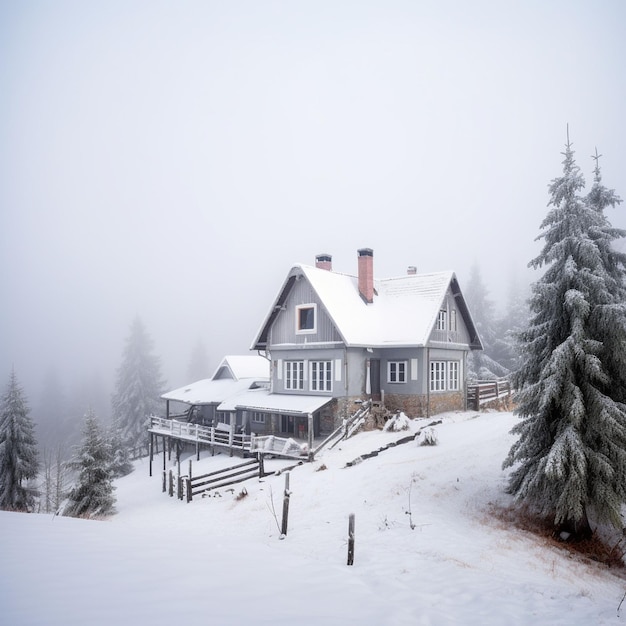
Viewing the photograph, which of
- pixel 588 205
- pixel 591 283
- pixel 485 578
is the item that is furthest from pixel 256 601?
pixel 588 205

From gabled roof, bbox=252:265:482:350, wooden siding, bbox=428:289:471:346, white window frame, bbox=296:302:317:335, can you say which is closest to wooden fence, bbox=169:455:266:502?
gabled roof, bbox=252:265:482:350

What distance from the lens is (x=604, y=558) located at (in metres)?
11.7

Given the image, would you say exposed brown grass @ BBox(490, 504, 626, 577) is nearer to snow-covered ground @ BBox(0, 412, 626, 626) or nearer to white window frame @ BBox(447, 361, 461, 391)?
snow-covered ground @ BBox(0, 412, 626, 626)

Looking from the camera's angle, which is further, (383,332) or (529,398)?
(383,332)

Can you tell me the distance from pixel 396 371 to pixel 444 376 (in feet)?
13.0

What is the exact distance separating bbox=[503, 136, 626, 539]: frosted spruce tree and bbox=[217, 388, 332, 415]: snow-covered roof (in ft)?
48.8

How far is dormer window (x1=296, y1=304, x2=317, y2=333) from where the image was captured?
30.5 metres

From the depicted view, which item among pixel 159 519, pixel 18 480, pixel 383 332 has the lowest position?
pixel 18 480

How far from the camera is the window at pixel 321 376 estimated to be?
29619 millimetres

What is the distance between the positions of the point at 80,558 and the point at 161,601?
2.33 metres

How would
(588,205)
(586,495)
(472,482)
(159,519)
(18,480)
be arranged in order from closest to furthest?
(586,495)
(588,205)
(472,482)
(159,519)
(18,480)

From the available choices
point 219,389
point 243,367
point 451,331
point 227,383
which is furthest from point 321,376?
point 243,367

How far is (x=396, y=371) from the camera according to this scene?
1205 inches

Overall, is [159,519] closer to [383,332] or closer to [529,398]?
[529,398]
